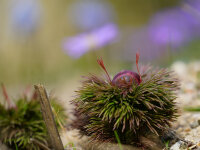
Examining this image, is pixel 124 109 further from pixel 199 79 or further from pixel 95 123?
pixel 199 79

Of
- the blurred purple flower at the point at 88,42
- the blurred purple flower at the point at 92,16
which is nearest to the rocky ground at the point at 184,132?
the blurred purple flower at the point at 88,42

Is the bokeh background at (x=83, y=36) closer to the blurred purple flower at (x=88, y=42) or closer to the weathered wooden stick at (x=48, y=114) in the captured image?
the blurred purple flower at (x=88, y=42)

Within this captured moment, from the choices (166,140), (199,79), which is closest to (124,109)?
(166,140)

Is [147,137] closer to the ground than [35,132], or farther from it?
closer to the ground

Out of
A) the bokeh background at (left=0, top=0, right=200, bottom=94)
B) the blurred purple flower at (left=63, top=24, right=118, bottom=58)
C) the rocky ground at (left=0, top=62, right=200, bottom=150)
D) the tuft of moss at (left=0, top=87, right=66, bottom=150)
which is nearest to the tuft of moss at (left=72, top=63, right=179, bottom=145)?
the rocky ground at (left=0, top=62, right=200, bottom=150)

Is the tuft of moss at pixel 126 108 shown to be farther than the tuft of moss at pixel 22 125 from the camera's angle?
No

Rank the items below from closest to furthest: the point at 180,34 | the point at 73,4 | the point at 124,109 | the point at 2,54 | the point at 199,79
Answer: the point at 124,109 < the point at 199,79 < the point at 180,34 < the point at 2,54 < the point at 73,4

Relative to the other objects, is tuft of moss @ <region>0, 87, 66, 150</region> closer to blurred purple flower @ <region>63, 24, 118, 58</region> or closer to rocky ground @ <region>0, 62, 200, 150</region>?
rocky ground @ <region>0, 62, 200, 150</region>
